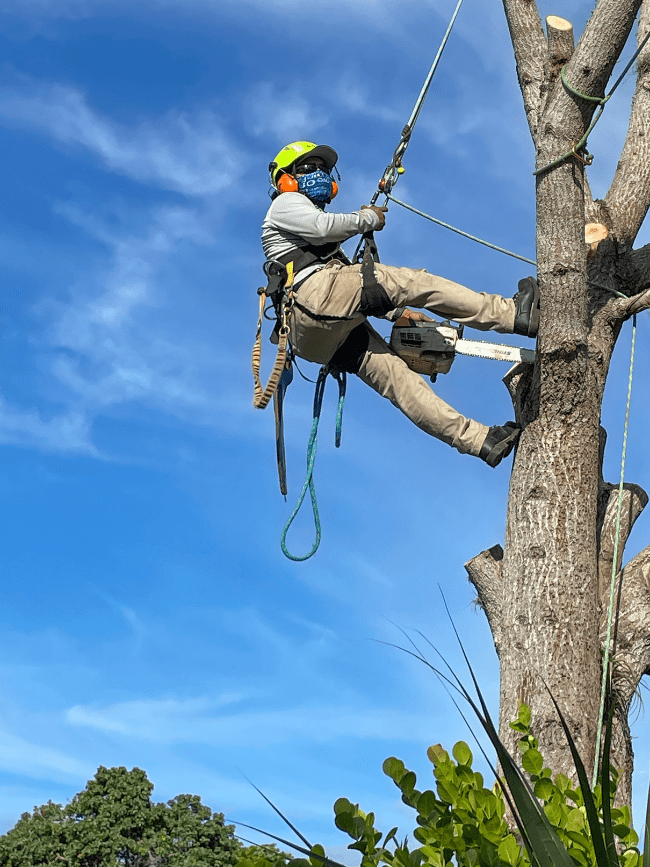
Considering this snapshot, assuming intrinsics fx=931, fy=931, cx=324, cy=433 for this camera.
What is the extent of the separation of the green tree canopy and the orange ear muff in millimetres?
9350

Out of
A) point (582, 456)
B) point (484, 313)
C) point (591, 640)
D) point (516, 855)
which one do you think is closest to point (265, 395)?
point (484, 313)

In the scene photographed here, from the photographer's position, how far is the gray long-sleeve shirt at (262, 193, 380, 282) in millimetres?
5441

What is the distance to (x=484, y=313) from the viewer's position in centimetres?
529

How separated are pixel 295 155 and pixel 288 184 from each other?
0.70 ft

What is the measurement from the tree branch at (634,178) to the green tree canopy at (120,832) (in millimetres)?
9776

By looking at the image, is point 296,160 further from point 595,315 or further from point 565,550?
point 565,550

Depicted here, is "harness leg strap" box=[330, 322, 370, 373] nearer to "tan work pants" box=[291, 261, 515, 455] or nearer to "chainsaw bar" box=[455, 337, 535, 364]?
"tan work pants" box=[291, 261, 515, 455]

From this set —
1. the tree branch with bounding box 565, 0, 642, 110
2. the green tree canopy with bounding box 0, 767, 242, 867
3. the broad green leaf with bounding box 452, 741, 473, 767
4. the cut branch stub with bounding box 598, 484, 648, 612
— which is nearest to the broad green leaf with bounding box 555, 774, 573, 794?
the broad green leaf with bounding box 452, 741, 473, 767

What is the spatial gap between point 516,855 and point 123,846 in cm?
1103

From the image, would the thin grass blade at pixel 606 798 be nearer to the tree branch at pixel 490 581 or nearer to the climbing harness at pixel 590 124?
the tree branch at pixel 490 581

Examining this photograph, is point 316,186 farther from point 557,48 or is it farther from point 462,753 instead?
point 462,753

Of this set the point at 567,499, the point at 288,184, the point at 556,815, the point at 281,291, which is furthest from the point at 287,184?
the point at 556,815

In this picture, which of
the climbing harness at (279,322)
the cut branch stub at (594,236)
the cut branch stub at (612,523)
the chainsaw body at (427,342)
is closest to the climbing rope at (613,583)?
the cut branch stub at (612,523)

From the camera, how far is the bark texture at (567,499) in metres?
4.59
